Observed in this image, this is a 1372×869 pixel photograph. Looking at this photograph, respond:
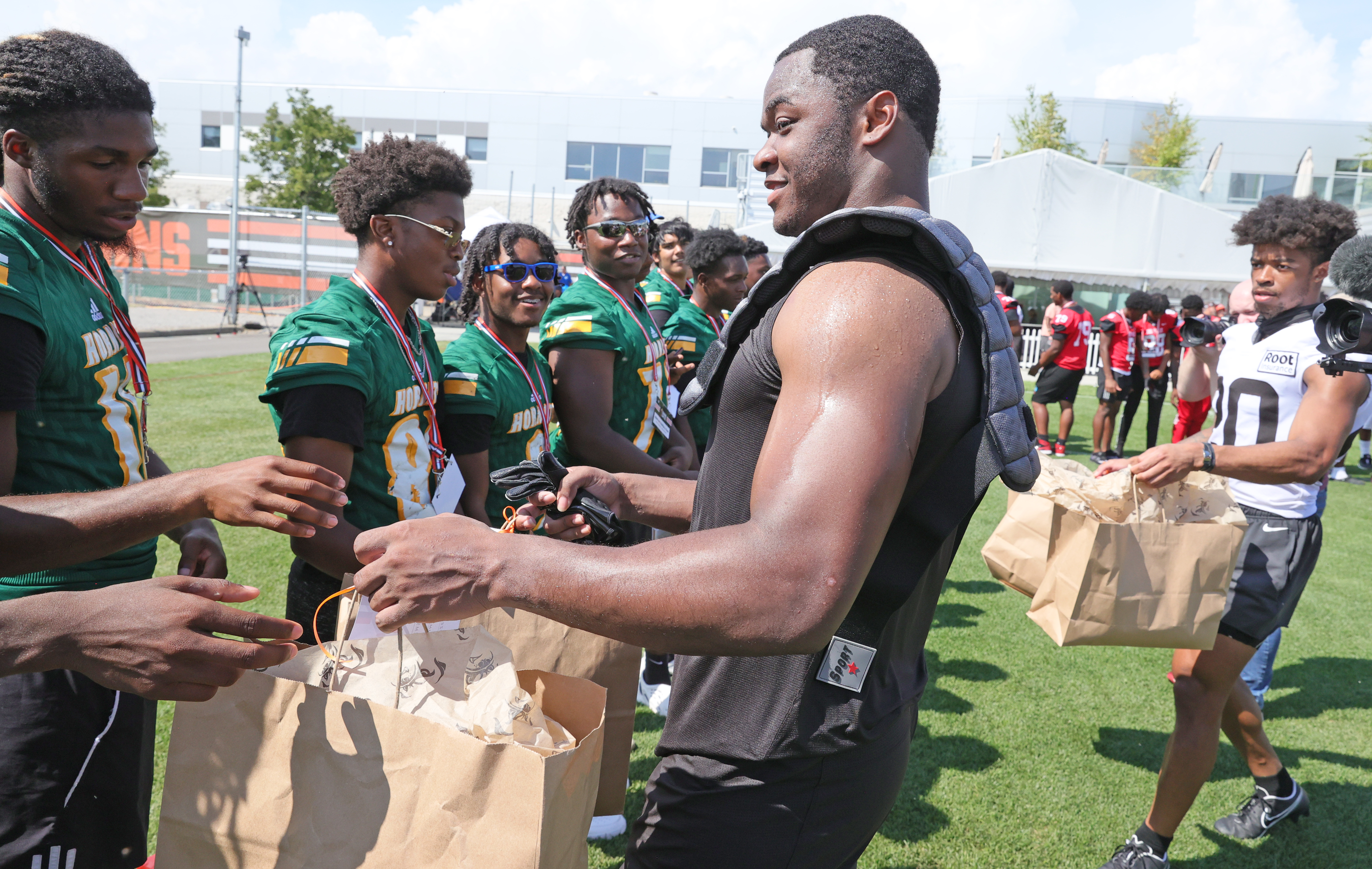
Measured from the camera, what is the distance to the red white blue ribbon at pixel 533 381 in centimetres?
379

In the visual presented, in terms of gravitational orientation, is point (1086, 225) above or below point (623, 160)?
below

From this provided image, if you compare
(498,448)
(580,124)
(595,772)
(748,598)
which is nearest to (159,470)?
(498,448)

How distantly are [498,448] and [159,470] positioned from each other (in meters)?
1.26

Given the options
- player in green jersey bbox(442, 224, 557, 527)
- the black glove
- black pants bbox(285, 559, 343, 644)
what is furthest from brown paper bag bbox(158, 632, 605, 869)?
player in green jersey bbox(442, 224, 557, 527)

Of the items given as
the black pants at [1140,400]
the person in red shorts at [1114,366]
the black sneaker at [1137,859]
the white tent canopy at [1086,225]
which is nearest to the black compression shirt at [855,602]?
the black sneaker at [1137,859]

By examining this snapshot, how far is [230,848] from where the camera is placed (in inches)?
63.9

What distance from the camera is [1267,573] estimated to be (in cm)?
364

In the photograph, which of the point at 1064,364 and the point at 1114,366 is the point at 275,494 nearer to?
the point at 1064,364

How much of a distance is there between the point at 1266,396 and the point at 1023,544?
1275 millimetres

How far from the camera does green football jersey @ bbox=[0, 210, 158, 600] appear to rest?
2.05 metres

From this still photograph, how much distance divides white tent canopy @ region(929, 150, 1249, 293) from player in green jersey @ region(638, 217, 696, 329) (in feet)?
53.4

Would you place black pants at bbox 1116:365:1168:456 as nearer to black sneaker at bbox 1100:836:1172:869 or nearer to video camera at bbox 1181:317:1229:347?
video camera at bbox 1181:317:1229:347

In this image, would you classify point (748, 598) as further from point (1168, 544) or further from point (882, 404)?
point (1168, 544)

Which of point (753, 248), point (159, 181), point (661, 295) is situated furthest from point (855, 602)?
point (159, 181)
